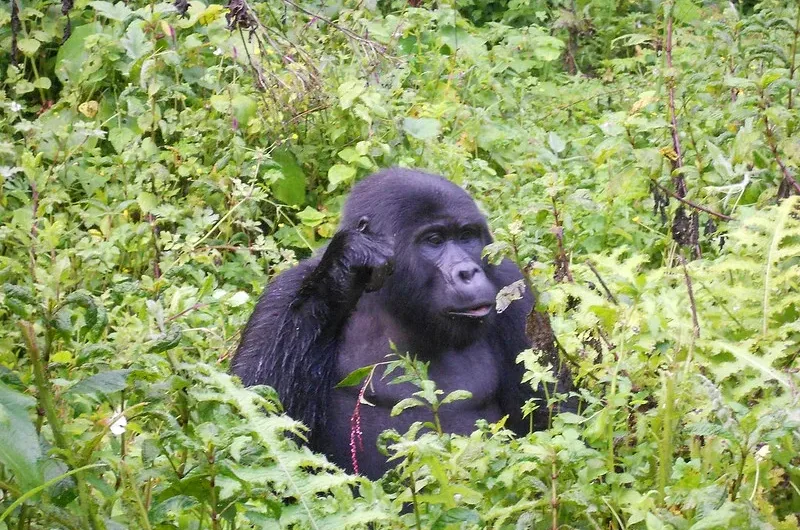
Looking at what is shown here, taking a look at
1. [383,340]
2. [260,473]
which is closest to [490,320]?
[383,340]

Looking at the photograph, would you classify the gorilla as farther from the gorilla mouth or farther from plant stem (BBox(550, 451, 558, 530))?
plant stem (BBox(550, 451, 558, 530))

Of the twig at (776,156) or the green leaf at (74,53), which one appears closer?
the twig at (776,156)

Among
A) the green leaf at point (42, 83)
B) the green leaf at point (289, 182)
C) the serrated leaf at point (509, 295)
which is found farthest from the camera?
the green leaf at point (42, 83)

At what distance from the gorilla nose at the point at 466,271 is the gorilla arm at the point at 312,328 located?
254 mm

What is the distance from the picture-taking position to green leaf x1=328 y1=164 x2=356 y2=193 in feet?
18.1

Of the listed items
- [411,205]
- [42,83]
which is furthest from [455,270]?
[42,83]

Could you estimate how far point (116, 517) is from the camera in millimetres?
2146

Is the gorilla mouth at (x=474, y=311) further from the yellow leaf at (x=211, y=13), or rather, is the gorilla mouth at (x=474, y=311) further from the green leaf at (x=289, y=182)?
the yellow leaf at (x=211, y=13)

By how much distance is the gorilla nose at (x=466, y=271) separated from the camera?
3.85 m

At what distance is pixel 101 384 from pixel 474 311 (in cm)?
204

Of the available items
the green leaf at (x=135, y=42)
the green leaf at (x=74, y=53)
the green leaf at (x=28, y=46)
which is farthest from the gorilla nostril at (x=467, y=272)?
the green leaf at (x=28, y=46)

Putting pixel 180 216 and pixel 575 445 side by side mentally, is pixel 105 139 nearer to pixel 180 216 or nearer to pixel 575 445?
pixel 180 216

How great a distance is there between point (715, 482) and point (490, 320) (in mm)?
2100

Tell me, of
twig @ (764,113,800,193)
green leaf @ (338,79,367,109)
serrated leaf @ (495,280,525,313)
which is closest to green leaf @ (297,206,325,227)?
green leaf @ (338,79,367,109)
